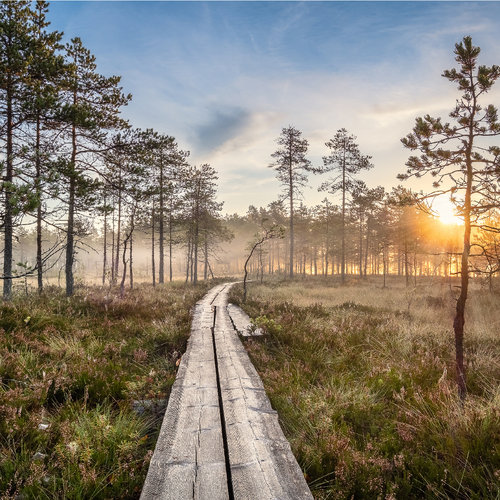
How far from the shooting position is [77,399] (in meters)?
3.91

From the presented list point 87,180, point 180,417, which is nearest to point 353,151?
point 87,180

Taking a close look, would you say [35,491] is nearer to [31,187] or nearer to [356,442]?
[356,442]

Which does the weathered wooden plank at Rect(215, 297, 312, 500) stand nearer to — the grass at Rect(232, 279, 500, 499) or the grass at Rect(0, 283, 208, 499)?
the grass at Rect(232, 279, 500, 499)

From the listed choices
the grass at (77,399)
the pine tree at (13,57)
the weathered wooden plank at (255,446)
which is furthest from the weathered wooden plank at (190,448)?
the pine tree at (13,57)

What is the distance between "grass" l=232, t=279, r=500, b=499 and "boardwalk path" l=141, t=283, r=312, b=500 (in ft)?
A: 1.25

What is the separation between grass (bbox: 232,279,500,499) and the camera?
2.53m

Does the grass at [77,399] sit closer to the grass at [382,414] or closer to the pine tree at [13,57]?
the grass at [382,414]

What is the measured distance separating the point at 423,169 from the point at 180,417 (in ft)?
20.1

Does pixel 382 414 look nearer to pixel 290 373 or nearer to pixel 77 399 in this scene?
pixel 290 373

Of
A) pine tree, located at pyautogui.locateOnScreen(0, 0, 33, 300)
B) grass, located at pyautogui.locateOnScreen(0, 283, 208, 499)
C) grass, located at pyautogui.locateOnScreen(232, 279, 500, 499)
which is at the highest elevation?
pine tree, located at pyautogui.locateOnScreen(0, 0, 33, 300)

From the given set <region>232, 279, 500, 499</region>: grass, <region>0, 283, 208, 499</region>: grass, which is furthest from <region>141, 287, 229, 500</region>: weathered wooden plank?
<region>232, 279, 500, 499</region>: grass

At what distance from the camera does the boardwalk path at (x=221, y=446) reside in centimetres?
212

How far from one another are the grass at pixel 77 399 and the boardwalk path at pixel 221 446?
1.05 ft

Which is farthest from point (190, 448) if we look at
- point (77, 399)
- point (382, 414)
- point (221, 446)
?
point (382, 414)
